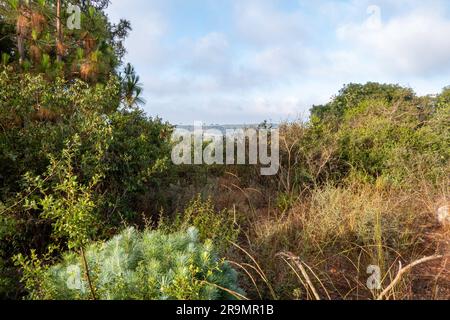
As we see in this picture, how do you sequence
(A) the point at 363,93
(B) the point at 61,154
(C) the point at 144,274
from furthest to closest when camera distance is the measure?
(A) the point at 363,93, (B) the point at 61,154, (C) the point at 144,274

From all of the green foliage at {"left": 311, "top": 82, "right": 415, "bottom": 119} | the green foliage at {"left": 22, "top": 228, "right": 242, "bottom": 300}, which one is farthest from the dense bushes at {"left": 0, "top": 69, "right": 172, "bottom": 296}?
the green foliage at {"left": 311, "top": 82, "right": 415, "bottom": 119}

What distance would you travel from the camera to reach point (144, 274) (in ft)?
6.42

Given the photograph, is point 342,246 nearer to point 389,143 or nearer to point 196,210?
point 196,210

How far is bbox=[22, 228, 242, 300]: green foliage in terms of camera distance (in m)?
1.81

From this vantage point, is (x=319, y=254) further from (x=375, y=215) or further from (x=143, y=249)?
(x=143, y=249)

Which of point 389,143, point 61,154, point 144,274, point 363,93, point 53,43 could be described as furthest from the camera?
point 363,93

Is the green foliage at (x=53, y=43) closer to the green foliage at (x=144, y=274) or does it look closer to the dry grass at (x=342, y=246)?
the dry grass at (x=342, y=246)

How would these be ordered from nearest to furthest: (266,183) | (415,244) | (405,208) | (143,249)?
(143,249) < (415,244) < (405,208) < (266,183)

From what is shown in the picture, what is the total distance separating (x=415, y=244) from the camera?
3.61m

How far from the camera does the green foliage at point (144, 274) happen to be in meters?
1.81

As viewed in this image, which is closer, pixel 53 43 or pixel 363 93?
pixel 53 43

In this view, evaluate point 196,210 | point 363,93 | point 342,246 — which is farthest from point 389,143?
point 363,93
